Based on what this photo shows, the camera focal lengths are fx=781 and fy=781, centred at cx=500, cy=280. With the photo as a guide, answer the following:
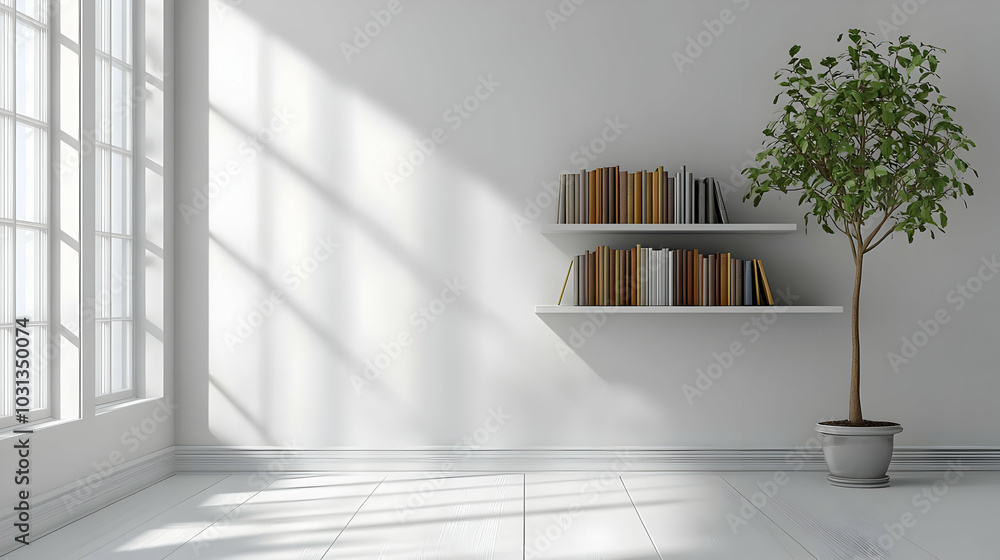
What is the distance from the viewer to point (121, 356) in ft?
11.9

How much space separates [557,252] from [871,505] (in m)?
1.74

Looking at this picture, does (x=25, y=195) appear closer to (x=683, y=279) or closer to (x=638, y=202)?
(x=638, y=202)

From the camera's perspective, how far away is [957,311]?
3.80m

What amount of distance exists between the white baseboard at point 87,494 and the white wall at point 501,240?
10.0 inches

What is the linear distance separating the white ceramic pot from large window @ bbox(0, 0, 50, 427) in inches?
126

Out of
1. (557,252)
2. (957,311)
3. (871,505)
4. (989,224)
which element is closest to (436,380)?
(557,252)

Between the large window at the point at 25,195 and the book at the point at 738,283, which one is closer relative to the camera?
the large window at the point at 25,195

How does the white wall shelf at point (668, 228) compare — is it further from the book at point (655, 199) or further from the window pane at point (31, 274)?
the window pane at point (31, 274)

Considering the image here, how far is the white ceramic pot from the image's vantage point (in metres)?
3.36

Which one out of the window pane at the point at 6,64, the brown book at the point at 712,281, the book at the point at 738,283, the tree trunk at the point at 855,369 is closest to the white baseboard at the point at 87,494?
the window pane at the point at 6,64

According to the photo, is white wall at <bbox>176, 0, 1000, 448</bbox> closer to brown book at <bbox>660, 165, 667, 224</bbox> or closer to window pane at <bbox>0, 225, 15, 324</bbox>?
brown book at <bbox>660, 165, 667, 224</bbox>

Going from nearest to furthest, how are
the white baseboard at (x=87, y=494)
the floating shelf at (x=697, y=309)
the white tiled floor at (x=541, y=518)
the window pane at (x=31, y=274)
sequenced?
1. the white tiled floor at (x=541, y=518)
2. the white baseboard at (x=87, y=494)
3. the window pane at (x=31, y=274)
4. the floating shelf at (x=697, y=309)

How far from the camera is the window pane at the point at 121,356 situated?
357cm

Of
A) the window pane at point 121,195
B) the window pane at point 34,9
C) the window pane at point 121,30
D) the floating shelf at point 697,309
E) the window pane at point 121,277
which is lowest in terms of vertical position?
the floating shelf at point 697,309
